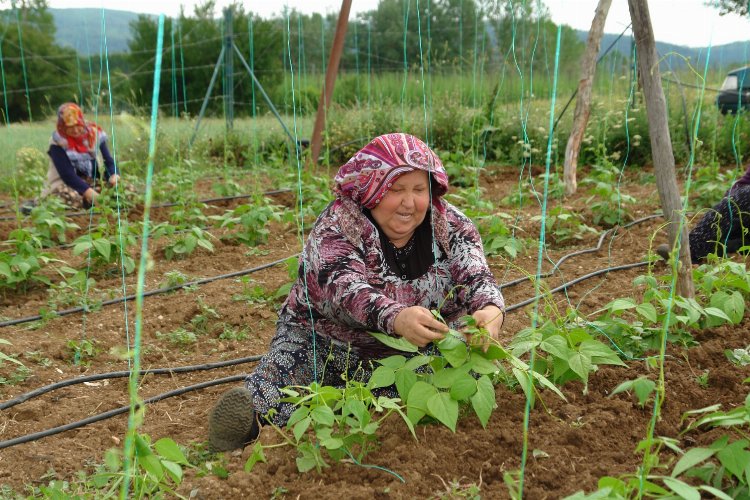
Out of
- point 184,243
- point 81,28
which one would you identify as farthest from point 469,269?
point 81,28

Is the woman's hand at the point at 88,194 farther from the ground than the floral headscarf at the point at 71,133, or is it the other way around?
the floral headscarf at the point at 71,133

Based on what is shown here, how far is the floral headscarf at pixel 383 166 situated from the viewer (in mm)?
2223

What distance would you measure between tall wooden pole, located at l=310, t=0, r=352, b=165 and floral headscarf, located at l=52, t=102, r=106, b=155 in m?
1.63

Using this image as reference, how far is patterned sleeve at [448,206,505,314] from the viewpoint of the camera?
2217mm

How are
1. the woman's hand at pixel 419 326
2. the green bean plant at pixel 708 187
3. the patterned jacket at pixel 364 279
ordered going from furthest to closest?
the green bean plant at pixel 708 187
the patterned jacket at pixel 364 279
the woman's hand at pixel 419 326

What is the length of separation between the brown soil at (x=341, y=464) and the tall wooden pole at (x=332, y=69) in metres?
2.53

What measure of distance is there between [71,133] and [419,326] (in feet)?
15.3

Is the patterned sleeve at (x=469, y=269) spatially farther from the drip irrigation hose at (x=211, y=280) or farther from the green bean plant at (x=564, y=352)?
the drip irrigation hose at (x=211, y=280)

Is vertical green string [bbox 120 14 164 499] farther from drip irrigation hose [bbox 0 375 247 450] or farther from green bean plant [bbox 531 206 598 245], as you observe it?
green bean plant [bbox 531 206 598 245]

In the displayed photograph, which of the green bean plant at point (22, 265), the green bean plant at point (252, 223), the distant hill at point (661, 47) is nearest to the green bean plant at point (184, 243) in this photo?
the green bean plant at point (252, 223)

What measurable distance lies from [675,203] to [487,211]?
2.37 meters

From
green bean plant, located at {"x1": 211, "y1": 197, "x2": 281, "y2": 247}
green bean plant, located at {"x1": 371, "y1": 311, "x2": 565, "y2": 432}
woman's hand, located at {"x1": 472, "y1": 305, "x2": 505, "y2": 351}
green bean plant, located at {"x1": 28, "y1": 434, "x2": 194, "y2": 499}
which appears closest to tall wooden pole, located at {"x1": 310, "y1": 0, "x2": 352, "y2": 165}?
green bean plant, located at {"x1": 211, "y1": 197, "x2": 281, "y2": 247}

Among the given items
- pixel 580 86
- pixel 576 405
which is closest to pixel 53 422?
pixel 576 405

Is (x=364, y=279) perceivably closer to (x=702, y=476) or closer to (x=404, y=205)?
(x=404, y=205)
